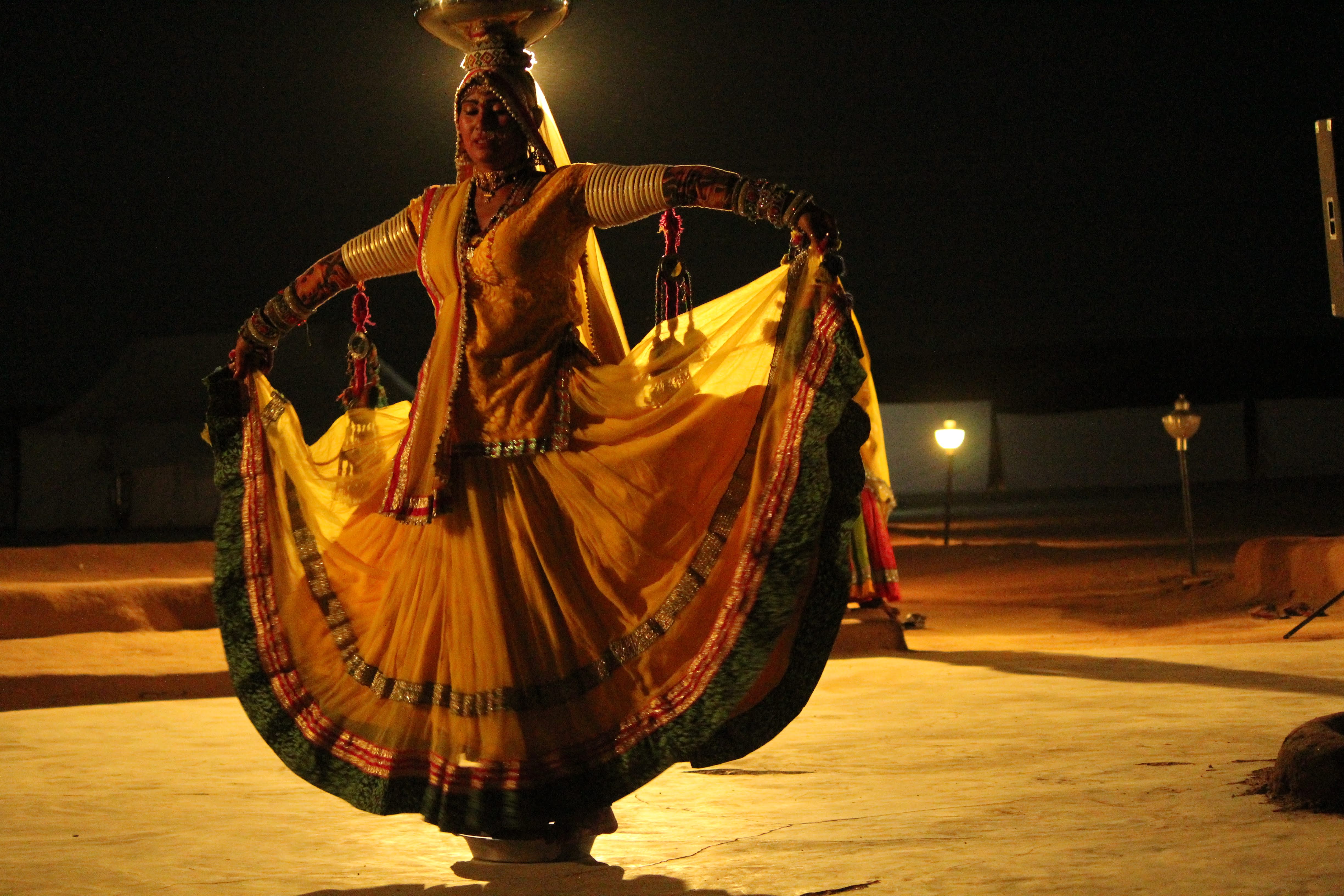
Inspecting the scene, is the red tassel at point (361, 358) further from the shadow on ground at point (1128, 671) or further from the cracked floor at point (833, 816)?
the shadow on ground at point (1128, 671)

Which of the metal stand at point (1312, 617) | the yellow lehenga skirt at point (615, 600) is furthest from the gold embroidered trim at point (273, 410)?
the metal stand at point (1312, 617)

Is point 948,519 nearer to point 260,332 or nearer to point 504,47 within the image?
point 260,332

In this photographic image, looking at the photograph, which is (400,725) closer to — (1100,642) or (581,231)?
(581,231)

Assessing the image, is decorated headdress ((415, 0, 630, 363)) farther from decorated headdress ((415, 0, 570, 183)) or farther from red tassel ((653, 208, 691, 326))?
red tassel ((653, 208, 691, 326))

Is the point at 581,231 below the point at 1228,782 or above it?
above

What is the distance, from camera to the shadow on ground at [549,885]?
8.94ft

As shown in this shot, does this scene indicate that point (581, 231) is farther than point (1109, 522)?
No

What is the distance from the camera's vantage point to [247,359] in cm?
360

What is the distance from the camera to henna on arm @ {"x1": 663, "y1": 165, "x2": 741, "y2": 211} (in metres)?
2.86

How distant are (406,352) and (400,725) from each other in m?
22.9

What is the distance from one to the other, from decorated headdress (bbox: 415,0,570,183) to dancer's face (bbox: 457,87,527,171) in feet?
0.05

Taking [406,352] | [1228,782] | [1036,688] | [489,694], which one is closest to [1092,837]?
[1228,782]

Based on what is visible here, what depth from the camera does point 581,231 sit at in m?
3.13

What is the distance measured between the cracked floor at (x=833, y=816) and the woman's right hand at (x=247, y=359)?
1.11 metres
